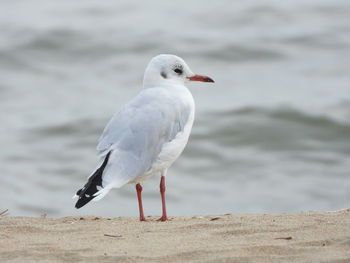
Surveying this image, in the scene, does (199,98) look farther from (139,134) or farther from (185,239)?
(185,239)

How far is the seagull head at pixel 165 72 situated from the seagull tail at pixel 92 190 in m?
1.00

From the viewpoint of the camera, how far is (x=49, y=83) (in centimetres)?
1525

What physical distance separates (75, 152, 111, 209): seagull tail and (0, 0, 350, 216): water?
16.3 feet

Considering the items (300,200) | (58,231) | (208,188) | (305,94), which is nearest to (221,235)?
(58,231)

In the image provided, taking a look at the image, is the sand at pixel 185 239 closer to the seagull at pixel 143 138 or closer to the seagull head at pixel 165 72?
the seagull at pixel 143 138

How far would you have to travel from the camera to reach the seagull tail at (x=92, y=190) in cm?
505

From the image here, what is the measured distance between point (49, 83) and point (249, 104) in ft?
12.8

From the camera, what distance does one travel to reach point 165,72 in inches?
241

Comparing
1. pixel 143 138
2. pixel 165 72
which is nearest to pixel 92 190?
pixel 143 138

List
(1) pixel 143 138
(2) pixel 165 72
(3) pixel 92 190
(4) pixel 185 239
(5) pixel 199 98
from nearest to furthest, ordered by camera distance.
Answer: (4) pixel 185 239, (3) pixel 92 190, (1) pixel 143 138, (2) pixel 165 72, (5) pixel 199 98

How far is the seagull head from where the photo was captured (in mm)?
6078

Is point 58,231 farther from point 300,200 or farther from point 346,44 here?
point 346,44

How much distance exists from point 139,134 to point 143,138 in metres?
0.04

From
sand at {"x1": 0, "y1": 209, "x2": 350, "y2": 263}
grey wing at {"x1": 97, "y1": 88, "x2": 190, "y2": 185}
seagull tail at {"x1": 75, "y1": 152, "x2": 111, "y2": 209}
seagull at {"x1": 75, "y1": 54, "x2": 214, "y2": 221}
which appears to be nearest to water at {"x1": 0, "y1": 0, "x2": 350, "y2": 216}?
seagull at {"x1": 75, "y1": 54, "x2": 214, "y2": 221}
